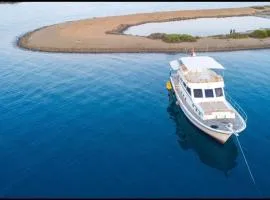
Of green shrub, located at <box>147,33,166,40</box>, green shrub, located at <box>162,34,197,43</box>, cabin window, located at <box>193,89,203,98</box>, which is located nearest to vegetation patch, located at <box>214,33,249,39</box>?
green shrub, located at <box>162,34,197,43</box>

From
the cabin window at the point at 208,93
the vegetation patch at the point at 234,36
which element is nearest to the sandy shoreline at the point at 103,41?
the vegetation patch at the point at 234,36

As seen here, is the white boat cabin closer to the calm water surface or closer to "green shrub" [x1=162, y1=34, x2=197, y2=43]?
"green shrub" [x1=162, y1=34, x2=197, y2=43]

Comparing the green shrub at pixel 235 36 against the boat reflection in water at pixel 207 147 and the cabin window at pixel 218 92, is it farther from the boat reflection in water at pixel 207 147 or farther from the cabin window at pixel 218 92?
the boat reflection in water at pixel 207 147

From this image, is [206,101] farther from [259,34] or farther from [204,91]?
[259,34]

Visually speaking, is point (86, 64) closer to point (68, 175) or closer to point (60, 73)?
point (60, 73)

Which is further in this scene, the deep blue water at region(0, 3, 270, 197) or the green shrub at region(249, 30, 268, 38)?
the green shrub at region(249, 30, 268, 38)

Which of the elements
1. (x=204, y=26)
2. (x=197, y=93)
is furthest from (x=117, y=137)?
(x=204, y=26)

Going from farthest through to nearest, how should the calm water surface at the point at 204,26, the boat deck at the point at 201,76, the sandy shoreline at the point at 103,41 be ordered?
the calm water surface at the point at 204,26 → the sandy shoreline at the point at 103,41 → the boat deck at the point at 201,76
